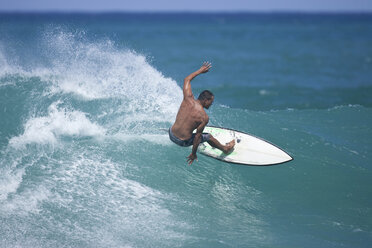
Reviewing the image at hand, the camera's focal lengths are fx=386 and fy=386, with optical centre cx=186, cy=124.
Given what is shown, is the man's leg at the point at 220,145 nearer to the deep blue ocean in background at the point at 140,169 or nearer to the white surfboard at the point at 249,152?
the white surfboard at the point at 249,152

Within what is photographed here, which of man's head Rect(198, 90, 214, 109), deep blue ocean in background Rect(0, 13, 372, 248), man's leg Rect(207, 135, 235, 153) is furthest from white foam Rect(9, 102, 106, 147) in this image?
man's head Rect(198, 90, 214, 109)

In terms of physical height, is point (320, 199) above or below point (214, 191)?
above

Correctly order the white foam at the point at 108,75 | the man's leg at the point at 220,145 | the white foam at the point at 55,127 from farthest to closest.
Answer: the white foam at the point at 108,75 → the white foam at the point at 55,127 → the man's leg at the point at 220,145

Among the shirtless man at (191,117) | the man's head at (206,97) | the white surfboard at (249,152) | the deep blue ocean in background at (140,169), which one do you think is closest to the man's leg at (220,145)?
the white surfboard at (249,152)

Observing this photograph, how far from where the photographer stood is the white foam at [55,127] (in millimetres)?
7469

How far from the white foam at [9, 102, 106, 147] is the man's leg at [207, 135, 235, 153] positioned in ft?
8.50

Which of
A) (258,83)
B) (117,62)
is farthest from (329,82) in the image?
(117,62)

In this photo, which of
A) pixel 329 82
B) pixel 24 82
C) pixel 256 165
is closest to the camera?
pixel 256 165

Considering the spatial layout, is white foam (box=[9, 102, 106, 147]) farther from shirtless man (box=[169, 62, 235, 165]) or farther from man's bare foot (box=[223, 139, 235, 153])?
man's bare foot (box=[223, 139, 235, 153])

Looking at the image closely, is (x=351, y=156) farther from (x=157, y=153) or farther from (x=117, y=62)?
(x=117, y=62)

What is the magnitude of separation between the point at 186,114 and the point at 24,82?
588cm

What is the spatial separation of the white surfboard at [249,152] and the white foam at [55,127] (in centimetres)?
249

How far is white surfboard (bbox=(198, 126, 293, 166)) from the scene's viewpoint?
6.88 m

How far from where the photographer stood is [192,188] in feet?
21.7
